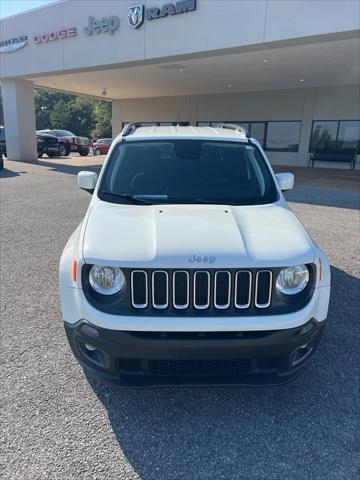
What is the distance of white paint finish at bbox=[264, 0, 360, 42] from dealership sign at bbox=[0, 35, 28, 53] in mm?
13007

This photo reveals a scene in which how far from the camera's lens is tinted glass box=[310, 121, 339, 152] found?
67.0 ft

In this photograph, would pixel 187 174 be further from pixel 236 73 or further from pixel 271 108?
pixel 271 108

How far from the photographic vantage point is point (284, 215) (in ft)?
9.65

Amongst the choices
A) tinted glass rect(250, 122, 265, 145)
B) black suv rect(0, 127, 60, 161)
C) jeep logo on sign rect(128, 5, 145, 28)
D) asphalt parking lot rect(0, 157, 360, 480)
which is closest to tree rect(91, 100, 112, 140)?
black suv rect(0, 127, 60, 161)

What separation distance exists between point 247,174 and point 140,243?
1683 millimetres

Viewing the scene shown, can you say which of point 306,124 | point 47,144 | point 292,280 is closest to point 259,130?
point 306,124

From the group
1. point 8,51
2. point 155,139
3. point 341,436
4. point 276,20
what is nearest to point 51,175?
point 8,51

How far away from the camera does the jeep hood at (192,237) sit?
2.24 meters

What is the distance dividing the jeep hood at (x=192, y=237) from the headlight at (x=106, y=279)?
8 centimetres

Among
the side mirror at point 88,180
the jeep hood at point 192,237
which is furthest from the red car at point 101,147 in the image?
the jeep hood at point 192,237

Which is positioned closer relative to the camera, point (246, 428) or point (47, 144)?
point (246, 428)

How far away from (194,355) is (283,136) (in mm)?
21990

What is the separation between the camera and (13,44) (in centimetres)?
1822

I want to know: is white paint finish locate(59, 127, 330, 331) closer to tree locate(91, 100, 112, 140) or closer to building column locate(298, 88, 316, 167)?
building column locate(298, 88, 316, 167)
